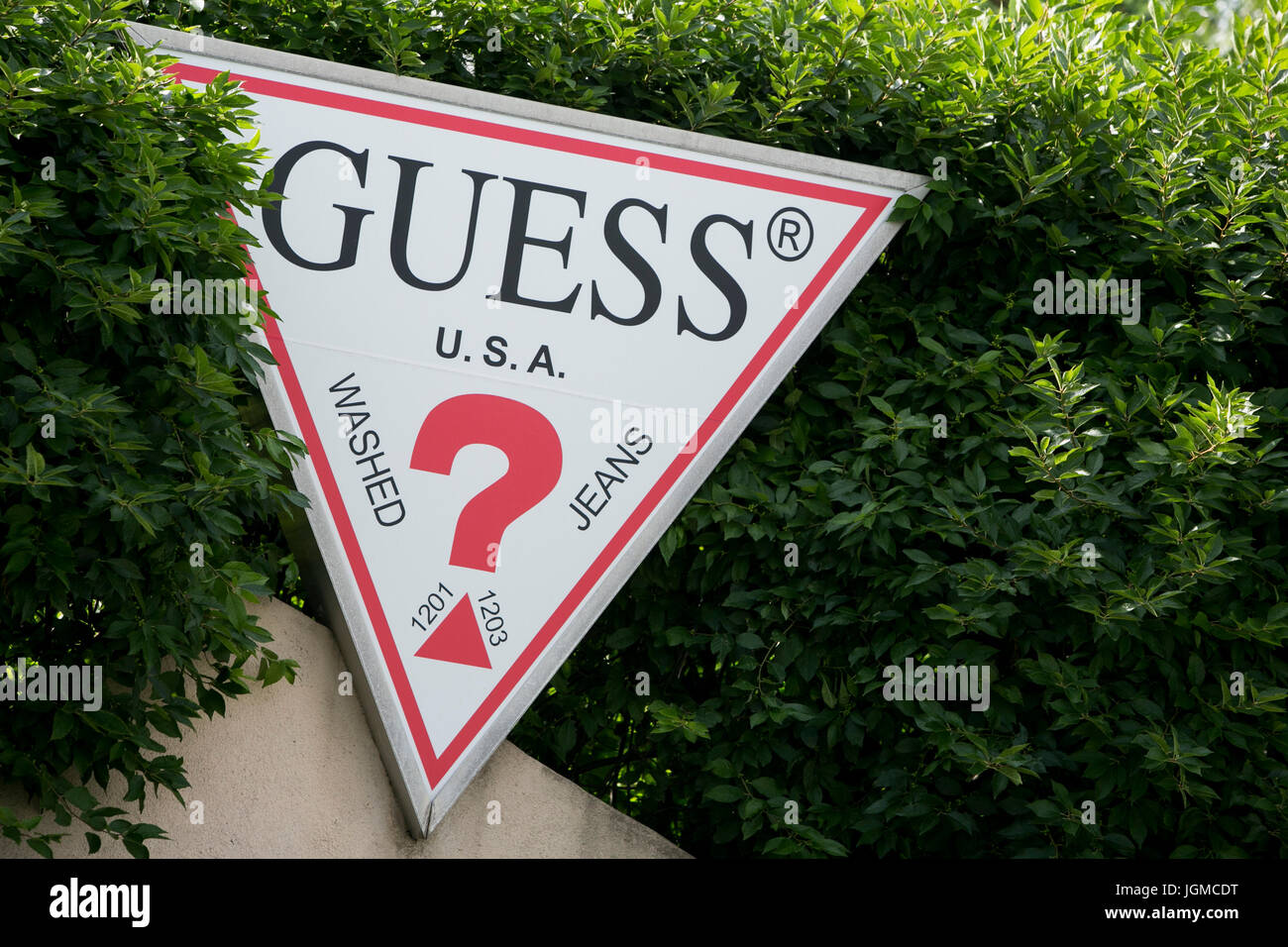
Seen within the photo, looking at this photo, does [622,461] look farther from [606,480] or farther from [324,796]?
[324,796]

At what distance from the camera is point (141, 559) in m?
3.11

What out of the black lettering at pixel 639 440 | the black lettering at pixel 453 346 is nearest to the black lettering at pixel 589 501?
the black lettering at pixel 639 440

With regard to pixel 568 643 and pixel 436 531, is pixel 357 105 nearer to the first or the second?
pixel 436 531

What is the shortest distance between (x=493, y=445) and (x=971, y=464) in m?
1.58

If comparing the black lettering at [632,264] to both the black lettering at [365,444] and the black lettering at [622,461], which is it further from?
the black lettering at [365,444]

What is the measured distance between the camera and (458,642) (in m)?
3.71

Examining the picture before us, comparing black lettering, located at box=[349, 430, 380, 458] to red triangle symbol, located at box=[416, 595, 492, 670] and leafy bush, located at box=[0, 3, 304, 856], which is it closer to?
leafy bush, located at box=[0, 3, 304, 856]

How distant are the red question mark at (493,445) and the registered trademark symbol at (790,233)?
103 cm

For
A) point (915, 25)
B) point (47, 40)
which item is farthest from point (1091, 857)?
point (47, 40)

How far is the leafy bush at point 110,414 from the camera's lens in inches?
118

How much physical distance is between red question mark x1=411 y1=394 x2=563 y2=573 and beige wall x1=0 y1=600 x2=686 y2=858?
57 centimetres

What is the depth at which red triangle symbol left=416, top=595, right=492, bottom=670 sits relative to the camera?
12.1 ft

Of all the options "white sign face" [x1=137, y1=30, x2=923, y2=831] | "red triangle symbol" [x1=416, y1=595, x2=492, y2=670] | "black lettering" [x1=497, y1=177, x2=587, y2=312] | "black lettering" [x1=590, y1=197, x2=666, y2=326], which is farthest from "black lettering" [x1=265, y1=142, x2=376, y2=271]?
"red triangle symbol" [x1=416, y1=595, x2=492, y2=670]

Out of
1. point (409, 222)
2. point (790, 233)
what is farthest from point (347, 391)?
point (790, 233)
